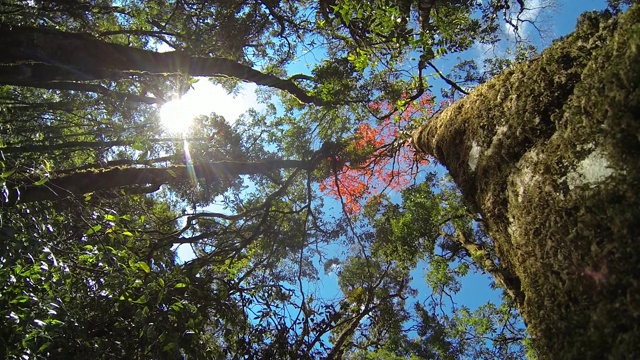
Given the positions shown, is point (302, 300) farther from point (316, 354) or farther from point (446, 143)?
point (446, 143)

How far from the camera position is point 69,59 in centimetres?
486

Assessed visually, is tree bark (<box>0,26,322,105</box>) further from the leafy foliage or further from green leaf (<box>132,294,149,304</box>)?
green leaf (<box>132,294,149,304</box>)

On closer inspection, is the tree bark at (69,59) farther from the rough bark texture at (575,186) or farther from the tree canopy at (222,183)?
the rough bark texture at (575,186)

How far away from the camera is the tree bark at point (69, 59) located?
451 centimetres

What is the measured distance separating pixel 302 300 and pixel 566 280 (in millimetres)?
4815

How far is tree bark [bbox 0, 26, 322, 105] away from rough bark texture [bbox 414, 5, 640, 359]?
5.00 meters

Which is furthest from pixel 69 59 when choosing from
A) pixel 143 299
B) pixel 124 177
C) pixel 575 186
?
pixel 575 186

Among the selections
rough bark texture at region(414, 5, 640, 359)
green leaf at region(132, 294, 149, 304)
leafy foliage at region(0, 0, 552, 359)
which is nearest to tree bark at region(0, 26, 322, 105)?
leafy foliage at region(0, 0, 552, 359)

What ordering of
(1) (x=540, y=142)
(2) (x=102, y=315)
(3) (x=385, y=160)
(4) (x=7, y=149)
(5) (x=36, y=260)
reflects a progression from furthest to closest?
(3) (x=385, y=160) → (4) (x=7, y=149) → (2) (x=102, y=315) → (5) (x=36, y=260) → (1) (x=540, y=142)

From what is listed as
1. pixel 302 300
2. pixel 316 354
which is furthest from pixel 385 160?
pixel 316 354

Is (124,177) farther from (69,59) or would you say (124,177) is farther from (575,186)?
(575,186)

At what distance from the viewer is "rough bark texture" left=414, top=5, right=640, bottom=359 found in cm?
118

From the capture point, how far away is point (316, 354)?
5.25 m

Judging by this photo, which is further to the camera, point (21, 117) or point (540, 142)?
point (21, 117)
